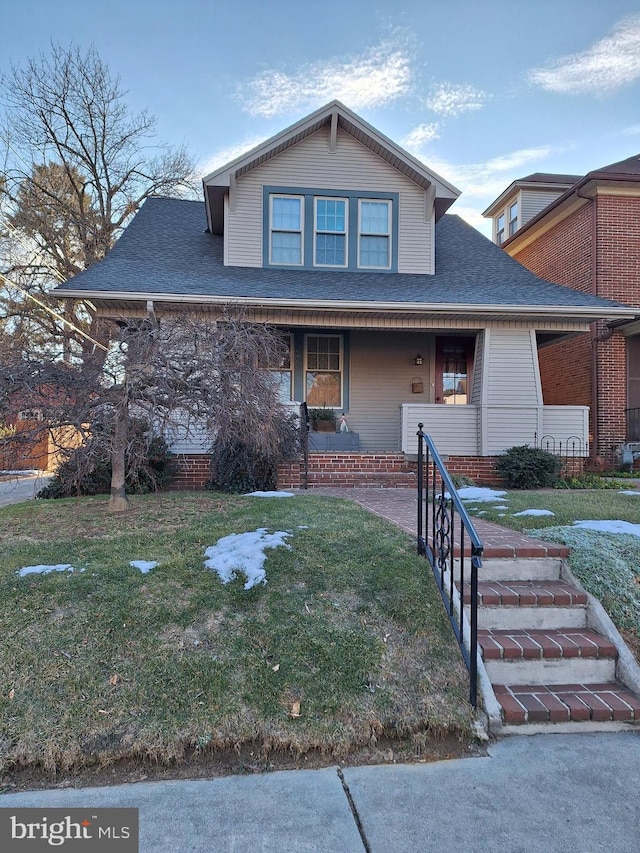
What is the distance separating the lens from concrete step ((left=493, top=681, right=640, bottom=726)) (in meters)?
2.76

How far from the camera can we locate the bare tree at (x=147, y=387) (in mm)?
4992

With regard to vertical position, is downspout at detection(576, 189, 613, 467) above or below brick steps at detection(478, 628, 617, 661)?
above

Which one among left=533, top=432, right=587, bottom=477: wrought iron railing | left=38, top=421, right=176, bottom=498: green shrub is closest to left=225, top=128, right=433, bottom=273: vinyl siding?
left=533, top=432, right=587, bottom=477: wrought iron railing

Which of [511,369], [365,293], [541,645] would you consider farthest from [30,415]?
[511,369]

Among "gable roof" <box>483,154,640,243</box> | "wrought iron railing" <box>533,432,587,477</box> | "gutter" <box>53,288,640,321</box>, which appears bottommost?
"wrought iron railing" <box>533,432,587,477</box>

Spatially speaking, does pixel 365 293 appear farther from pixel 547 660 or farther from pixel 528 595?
pixel 547 660

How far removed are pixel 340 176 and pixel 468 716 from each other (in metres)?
10.4

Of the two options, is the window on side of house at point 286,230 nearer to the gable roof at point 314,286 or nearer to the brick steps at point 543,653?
the gable roof at point 314,286

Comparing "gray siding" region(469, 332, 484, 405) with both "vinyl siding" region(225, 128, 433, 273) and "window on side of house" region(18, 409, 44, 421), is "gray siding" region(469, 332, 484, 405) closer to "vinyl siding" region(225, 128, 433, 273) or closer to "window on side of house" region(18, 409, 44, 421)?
"vinyl siding" region(225, 128, 433, 273)

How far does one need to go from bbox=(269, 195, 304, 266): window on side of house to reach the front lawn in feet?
25.1

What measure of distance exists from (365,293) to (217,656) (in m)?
7.47

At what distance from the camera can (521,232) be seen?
13953mm

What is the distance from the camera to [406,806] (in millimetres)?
2141

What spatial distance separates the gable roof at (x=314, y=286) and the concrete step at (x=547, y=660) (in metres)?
6.60
